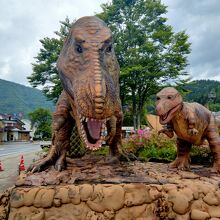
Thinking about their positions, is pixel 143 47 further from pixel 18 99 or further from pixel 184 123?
pixel 18 99

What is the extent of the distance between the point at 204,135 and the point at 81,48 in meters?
1.63

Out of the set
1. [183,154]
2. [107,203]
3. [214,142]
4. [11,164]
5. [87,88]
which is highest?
[87,88]

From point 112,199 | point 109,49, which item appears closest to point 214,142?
point 112,199

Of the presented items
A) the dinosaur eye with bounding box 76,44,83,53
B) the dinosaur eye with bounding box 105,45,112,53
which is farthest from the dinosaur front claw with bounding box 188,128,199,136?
the dinosaur eye with bounding box 76,44,83,53

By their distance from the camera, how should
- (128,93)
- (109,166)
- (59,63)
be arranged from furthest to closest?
(128,93) → (109,166) → (59,63)

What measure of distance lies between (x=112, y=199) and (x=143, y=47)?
13.8 m

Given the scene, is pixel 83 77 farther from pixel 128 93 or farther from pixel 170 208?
pixel 128 93

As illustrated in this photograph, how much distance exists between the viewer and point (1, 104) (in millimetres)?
118000

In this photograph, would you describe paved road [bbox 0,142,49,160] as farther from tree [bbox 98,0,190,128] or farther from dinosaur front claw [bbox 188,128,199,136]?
dinosaur front claw [bbox 188,128,199,136]

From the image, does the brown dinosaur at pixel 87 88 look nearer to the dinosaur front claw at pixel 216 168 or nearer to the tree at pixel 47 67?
the dinosaur front claw at pixel 216 168

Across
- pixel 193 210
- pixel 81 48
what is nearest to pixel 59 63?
pixel 81 48

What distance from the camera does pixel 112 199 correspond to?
214 cm

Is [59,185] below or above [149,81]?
below

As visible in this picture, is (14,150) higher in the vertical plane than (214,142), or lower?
lower
